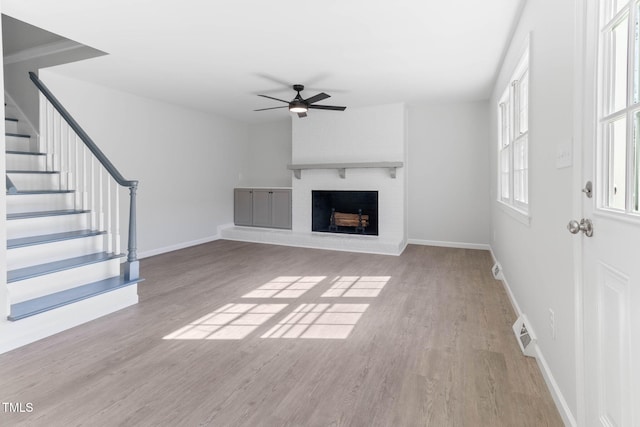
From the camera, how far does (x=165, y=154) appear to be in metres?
5.52

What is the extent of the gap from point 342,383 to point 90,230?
120 inches

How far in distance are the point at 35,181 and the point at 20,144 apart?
817 millimetres

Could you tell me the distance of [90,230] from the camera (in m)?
3.42

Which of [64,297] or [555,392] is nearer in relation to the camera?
[555,392]

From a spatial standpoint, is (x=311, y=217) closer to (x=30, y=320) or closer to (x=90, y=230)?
(x=90, y=230)

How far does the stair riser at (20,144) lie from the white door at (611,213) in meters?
5.40

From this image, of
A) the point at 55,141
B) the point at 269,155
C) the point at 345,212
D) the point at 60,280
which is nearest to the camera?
the point at 60,280

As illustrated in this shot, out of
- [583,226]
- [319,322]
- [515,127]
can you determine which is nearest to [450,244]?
[515,127]

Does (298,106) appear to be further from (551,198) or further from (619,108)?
(619,108)

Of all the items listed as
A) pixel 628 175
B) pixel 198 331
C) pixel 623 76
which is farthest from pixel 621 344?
pixel 198 331

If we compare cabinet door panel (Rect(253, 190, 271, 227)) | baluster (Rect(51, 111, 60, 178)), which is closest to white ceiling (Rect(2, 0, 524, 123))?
baluster (Rect(51, 111, 60, 178))

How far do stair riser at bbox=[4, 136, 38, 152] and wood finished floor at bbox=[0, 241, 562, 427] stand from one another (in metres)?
2.56

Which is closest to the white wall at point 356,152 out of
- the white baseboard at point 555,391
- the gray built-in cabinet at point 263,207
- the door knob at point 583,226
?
the gray built-in cabinet at point 263,207

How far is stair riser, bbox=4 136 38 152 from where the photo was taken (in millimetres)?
3924
